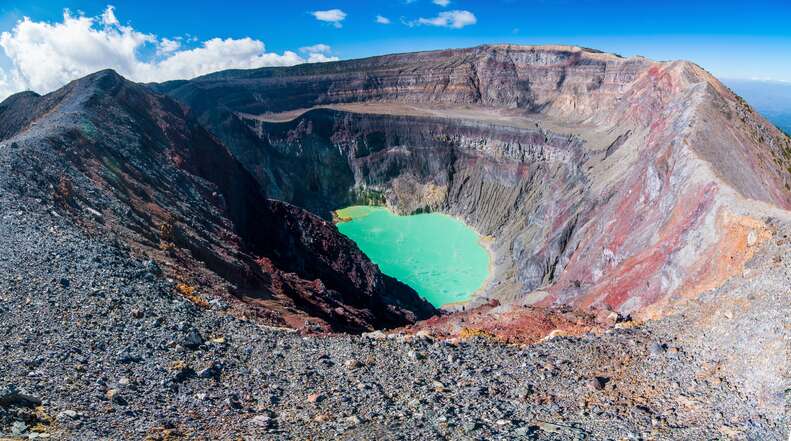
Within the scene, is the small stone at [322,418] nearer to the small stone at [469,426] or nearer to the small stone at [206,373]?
the small stone at [469,426]

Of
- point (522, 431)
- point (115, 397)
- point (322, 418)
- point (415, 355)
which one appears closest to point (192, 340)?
point (115, 397)

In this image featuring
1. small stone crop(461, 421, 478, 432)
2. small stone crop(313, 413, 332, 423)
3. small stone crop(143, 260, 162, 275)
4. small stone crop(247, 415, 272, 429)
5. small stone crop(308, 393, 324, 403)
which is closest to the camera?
small stone crop(247, 415, 272, 429)

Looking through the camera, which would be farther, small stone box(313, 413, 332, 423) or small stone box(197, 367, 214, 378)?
small stone box(197, 367, 214, 378)

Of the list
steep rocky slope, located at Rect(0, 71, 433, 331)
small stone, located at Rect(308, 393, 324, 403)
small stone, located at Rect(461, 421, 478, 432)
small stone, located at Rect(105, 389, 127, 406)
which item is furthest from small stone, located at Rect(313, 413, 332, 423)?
steep rocky slope, located at Rect(0, 71, 433, 331)

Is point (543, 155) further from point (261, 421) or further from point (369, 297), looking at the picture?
point (261, 421)

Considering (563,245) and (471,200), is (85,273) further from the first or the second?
(471,200)

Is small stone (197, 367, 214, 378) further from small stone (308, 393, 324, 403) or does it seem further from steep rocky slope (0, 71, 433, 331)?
steep rocky slope (0, 71, 433, 331)

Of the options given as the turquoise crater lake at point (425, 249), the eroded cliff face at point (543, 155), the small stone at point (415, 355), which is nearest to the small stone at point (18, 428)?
the small stone at point (415, 355)
